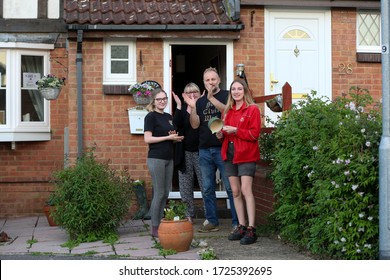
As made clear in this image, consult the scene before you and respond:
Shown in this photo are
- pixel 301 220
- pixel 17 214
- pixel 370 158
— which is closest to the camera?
pixel 370 158

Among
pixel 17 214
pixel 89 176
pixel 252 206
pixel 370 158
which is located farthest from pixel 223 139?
pixel 17 214

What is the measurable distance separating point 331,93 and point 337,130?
4167 mm

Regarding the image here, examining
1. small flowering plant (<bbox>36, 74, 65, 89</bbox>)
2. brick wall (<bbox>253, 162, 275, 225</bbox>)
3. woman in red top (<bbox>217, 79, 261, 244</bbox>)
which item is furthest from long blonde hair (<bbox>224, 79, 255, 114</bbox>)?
small flowering plant (<bbox>36, 74, 65, 89</bbox>)

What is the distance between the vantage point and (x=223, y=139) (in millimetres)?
8781

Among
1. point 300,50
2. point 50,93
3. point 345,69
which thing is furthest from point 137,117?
point 345,69

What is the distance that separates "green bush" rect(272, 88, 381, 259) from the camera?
6977mm

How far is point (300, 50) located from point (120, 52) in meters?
2.92

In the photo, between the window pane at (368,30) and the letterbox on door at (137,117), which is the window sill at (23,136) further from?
the window pane at (368,30)

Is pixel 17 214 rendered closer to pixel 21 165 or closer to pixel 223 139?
pixel 21 165

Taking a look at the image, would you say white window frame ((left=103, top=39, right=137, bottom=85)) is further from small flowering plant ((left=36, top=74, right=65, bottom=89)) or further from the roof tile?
small flowering plant ((left=36, top=74, right=65, bottom=89))

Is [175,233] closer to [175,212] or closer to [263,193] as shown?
[175,212]

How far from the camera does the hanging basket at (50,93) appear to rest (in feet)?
36.8

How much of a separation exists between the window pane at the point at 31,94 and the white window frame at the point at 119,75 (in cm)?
168

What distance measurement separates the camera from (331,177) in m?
7.29
